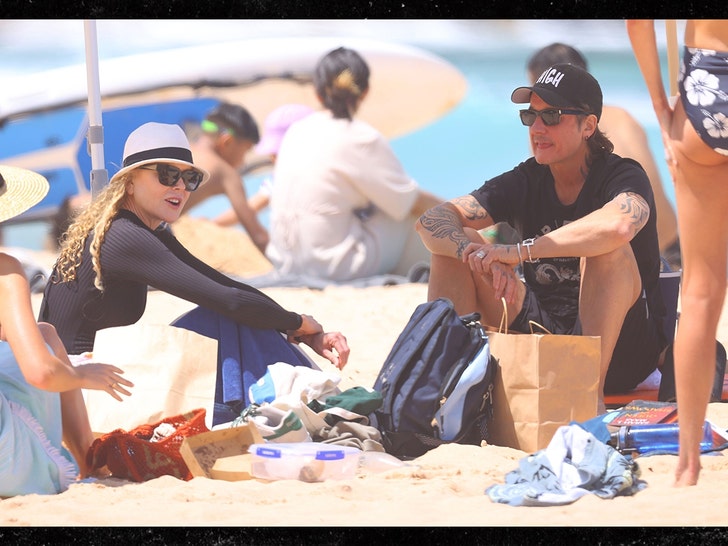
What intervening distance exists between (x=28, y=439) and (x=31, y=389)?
14 cm

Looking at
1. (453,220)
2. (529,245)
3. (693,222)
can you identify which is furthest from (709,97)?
(453,220)

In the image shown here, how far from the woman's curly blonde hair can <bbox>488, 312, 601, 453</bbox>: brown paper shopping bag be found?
123 centimetres

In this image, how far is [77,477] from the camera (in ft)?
10.7

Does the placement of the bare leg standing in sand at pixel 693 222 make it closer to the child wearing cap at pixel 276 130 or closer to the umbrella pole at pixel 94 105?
the umbrella pole at pixel 94 105

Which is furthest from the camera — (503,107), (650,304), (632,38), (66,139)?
(503,107)

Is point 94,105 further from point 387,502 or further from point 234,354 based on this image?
point 387,502

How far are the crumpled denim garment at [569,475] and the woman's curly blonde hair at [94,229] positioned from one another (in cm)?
142

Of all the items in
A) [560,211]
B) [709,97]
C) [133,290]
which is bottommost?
[133,290]

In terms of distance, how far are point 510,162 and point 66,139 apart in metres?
7.78

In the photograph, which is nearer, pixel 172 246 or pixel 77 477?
pixel 77 477

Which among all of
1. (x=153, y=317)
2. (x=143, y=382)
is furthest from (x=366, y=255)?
(x=143, y=382)

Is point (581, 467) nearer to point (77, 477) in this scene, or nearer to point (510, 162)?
point (77, 477)

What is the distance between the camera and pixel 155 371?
11.4ft

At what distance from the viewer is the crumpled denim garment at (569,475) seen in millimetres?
2904
